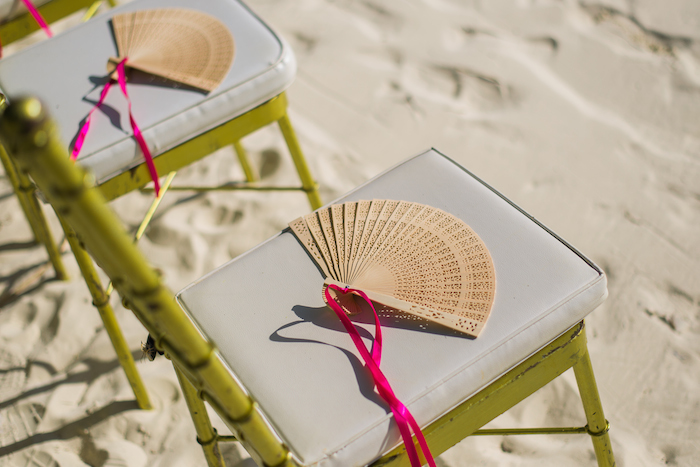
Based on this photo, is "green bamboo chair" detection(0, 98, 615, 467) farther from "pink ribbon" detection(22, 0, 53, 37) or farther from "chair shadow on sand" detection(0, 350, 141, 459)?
"pink ribbon" detection(22, 0, 53, 37)

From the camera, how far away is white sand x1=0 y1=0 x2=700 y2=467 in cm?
120

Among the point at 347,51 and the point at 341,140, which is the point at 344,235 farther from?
the point at 347,51

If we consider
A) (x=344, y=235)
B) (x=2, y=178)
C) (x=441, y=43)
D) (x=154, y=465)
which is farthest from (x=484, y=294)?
(x=2, y=178)

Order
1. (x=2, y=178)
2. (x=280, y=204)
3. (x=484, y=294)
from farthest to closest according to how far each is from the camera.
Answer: (x=2, y=178)
(x=280, y=204)
(x=484, y=294)

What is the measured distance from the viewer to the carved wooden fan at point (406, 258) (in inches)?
29.0

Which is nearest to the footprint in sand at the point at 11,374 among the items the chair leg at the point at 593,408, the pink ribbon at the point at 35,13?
the pink ribbon at the point at 35,13

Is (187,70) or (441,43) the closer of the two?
(187,70)

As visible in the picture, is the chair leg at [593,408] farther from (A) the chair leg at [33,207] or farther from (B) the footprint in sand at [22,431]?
(A) the chair leg at [33,207]

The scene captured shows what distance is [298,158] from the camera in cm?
123

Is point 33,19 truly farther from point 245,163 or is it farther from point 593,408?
point 593,408

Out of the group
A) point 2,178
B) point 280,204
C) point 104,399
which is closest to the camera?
point 104,399

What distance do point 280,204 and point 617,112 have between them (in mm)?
1024

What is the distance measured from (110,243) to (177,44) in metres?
0.81

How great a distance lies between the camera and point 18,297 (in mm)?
1476
